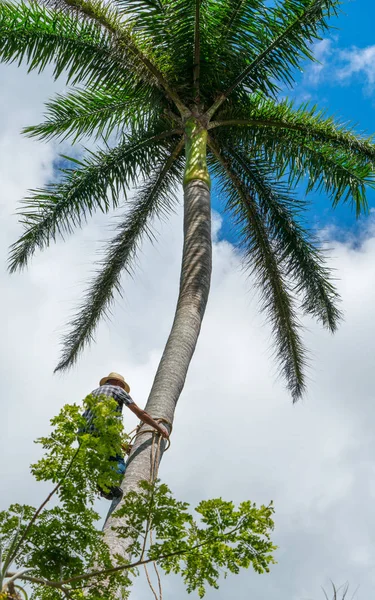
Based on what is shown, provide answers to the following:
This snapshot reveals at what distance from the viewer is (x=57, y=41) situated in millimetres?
9484

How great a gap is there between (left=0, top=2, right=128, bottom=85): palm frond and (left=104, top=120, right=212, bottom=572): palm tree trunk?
5.05 feet

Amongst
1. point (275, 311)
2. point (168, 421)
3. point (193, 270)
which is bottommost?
point (168, 421)

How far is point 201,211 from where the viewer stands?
8.52 meters

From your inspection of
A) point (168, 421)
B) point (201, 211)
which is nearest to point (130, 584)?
point (168, 421)

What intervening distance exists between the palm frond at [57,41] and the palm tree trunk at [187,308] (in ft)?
5.05

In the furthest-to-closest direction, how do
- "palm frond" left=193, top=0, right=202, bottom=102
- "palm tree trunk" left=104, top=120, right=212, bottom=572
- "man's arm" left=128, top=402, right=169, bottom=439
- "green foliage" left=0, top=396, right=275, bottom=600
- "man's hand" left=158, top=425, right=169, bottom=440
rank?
"palm frond" left=193, top=0, right=202, bottom=102 → "man's hand" left=158, top=425, right=169, bottom=440 → "man's arm" left=128, top=402, right=169, bottom=439 → "palm tree trunk" left=104, top=120, right=212, bottom=572 → "green foliage" left=0, top=396, right=275, bottom=600

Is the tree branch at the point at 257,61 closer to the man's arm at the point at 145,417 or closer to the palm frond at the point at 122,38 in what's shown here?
the palm frond at the point at 122,38

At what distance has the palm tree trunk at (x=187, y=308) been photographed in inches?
214

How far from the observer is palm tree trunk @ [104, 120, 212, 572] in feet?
17.8

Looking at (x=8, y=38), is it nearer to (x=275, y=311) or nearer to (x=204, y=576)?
(x=275, y=311)

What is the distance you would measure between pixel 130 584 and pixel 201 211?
18.3 feet

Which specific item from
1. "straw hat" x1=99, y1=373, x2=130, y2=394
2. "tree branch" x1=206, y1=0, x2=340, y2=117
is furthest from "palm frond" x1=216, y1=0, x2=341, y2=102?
"straw hat" x1=99, y1=373, x2=130, y2=394

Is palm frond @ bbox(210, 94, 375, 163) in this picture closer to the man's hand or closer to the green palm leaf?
the green palm leaf

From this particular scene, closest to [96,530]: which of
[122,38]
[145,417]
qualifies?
[145,417]
